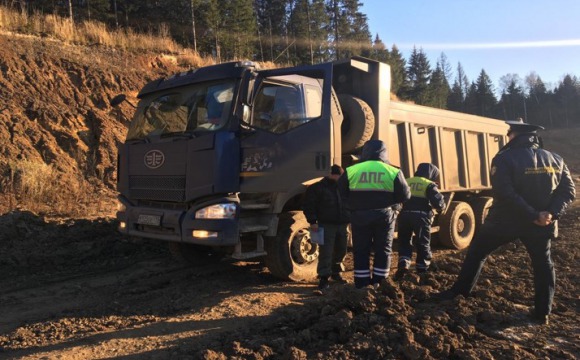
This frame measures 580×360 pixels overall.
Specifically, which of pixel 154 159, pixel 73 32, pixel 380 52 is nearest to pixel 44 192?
pixel 154 159

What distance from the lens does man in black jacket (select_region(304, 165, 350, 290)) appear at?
19.7 ft

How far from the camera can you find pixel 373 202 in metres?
5.21

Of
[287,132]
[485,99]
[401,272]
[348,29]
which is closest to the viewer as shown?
[287,132]

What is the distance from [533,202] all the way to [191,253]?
4.91 m

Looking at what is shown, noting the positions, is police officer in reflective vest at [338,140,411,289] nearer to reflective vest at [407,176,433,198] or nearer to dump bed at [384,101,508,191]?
reflective vest at [407,176,433,198]

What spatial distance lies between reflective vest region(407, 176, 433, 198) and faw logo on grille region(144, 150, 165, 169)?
11.4 ft

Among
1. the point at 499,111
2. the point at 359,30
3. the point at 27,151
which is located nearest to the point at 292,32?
the point at 359,30

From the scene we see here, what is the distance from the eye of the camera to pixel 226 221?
556 cm

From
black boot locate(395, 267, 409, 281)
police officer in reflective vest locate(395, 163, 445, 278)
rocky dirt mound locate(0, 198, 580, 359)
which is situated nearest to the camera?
rocky dirt mound locate(0, 198, 580, 359)

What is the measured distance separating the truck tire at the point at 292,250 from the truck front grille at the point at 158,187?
132 cm

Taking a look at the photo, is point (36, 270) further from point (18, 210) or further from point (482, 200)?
point (482, 200)

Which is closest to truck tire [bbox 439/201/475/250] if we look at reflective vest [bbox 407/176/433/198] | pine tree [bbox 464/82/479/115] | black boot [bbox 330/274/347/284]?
reflective vest [bbox 407/176/433/198]

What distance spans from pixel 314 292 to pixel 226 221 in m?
1.45

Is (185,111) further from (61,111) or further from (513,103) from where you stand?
(513,103)
